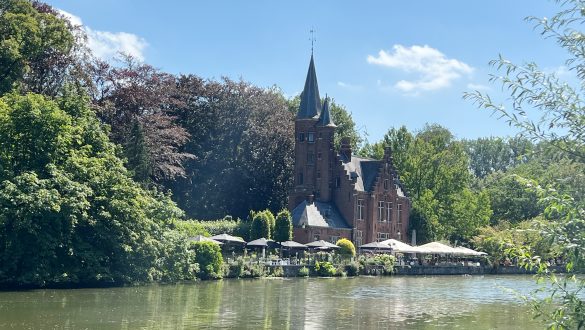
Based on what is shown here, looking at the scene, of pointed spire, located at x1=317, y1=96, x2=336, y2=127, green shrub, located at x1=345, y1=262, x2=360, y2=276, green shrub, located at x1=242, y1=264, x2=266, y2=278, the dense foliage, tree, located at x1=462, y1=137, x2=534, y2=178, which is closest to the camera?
green shrub, located at x1=242, y1=264, x2=266, y2=278

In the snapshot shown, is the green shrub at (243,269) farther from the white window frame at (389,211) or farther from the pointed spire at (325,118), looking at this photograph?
the white window frame at (389,211)

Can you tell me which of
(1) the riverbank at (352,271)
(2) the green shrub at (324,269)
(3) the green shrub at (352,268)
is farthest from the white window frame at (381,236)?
(2) the green shrub at (324,269)

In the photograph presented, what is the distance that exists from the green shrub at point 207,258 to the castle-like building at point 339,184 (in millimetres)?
23136

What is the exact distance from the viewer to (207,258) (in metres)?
41.5

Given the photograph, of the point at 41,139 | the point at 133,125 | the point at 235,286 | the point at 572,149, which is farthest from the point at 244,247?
the point at 572,149

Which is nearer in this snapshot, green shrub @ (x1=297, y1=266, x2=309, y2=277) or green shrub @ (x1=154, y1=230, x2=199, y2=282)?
green shrub @ (x1=154, y1=230, x2=199, y2=282)

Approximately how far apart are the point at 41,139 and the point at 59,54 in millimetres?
15798

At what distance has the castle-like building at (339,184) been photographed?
66500 mm

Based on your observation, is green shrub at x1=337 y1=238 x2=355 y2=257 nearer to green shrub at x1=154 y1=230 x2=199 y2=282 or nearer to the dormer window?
the dormer window

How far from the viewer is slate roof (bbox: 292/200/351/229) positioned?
61781mm

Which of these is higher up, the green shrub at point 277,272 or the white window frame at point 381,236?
the white window frame at point 381,236

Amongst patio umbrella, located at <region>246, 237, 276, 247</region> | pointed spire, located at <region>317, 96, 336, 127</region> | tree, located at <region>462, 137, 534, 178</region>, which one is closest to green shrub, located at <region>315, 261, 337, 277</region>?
patio umbrella, located at <region>246, 237, 276, 247</region>

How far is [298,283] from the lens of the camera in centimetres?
4134

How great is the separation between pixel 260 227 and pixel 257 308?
29.2 m
